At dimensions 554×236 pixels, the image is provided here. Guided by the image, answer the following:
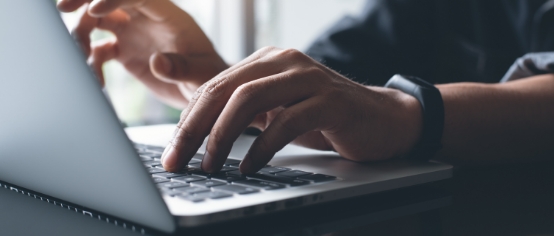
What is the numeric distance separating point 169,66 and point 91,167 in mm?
549

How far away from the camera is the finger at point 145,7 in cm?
79

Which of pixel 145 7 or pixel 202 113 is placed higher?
pixel 145 7

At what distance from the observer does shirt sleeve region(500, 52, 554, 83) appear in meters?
0.80

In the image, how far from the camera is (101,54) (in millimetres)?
983

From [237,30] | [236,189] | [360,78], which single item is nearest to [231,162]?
[236,189]

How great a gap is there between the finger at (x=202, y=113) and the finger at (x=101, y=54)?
537 mm

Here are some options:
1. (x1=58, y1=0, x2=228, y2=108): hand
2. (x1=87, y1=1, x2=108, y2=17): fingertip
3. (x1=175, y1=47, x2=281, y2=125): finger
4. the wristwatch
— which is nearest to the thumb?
(x1=58, y1=0, x2=228, y2=108): hand

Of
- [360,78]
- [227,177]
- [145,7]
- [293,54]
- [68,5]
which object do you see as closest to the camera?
[227,177]

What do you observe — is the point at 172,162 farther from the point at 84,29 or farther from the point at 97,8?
the point at 84,29

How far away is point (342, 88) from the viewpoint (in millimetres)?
515

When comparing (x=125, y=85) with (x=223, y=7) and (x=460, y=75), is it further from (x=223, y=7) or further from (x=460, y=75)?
(x=460, y=75)

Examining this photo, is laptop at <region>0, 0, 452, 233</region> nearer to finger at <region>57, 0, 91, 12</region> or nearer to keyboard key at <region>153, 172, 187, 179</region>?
keyboard key at <region>153, 172, 187, 179</region>

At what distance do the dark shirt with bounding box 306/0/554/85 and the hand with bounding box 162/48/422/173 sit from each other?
0.56m

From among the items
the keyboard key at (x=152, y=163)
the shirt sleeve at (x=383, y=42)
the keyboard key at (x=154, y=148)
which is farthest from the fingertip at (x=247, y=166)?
the shirt sleeve at (x=383, y=42)
